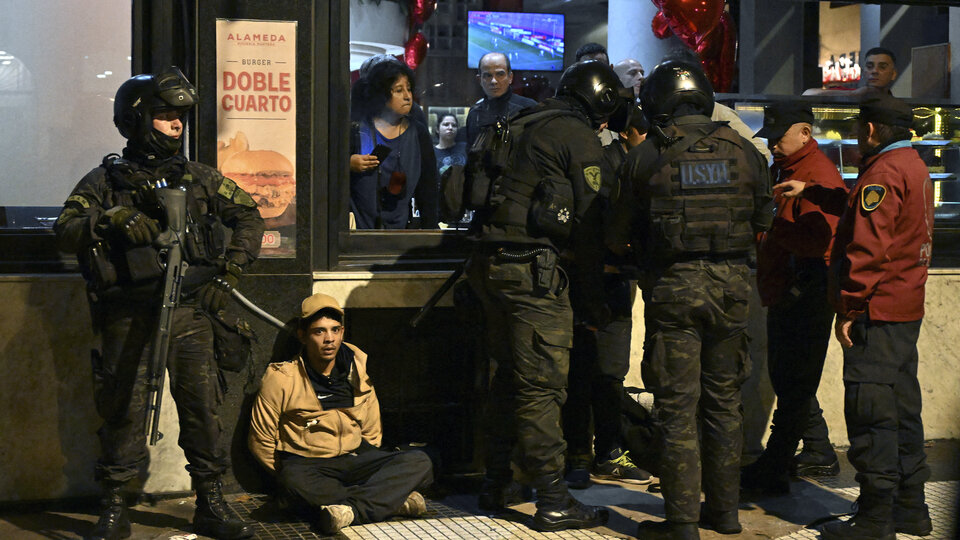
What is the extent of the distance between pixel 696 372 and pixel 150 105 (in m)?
2.66

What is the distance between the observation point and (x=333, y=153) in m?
6.04

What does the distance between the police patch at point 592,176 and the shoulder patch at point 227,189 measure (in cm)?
163

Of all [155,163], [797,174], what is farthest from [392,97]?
[797,174]

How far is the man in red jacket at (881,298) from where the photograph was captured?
4906 mm

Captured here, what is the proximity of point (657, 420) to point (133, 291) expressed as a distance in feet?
7.69

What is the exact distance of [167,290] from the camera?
4730mm

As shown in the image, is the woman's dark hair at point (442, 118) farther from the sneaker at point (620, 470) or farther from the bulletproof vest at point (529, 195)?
the sneaker at point (620, 470)

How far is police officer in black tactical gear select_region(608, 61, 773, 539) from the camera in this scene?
486 cm

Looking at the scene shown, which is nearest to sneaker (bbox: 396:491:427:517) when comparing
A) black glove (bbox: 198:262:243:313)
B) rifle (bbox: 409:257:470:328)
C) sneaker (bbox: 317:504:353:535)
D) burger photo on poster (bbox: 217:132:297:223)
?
sneaker (bbox: 317:504:353:535)

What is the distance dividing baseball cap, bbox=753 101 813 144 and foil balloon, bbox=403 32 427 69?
6.74 ft

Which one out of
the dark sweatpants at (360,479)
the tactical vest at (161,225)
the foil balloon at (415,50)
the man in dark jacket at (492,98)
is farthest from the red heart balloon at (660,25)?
the tactical vest at (161,225)

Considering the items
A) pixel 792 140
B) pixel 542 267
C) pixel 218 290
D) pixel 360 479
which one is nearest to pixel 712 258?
pixel 542 267

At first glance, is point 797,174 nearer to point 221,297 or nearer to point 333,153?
point 333,153

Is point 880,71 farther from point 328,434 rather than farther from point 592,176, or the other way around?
point 328,434
